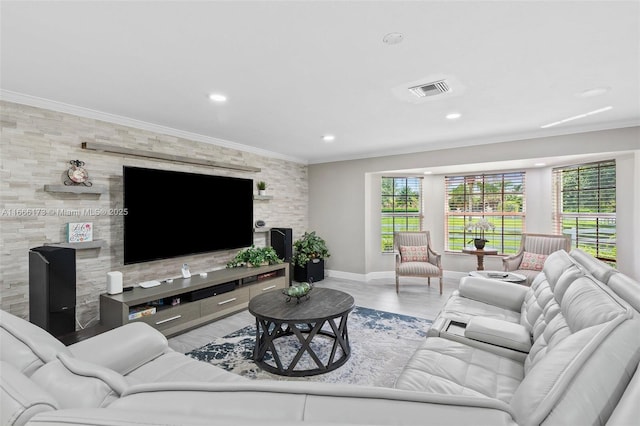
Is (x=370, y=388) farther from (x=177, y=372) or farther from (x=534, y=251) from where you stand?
(x=534, y=251)

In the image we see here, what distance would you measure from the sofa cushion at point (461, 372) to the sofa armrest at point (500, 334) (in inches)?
3.6

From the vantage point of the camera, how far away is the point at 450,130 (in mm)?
3977

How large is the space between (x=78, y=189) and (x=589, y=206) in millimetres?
6517

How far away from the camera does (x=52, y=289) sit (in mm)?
2408

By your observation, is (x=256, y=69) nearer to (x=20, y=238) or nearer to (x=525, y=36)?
(x=525, y=36)

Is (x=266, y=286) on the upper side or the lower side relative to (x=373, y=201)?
lower

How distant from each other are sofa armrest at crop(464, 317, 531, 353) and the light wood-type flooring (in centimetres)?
185

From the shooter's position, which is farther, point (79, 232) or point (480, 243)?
point (480, 243)

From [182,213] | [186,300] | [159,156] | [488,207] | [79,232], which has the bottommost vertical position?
[186,300]

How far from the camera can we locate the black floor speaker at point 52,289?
2.40m

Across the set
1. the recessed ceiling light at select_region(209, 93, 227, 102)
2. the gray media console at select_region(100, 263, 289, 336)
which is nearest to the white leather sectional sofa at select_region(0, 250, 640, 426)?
the gray media console at select_region(100, 263, 289, 336)

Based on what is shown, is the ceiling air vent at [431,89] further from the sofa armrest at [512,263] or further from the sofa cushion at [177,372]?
the sofa armrest at [512,263]

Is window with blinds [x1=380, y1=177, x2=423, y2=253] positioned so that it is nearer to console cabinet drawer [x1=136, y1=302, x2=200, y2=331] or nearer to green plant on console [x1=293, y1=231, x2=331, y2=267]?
green plant on console [x1=293, y1=231, x2=331, y2=267]

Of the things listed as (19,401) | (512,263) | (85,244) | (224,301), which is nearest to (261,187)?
(224,301)
